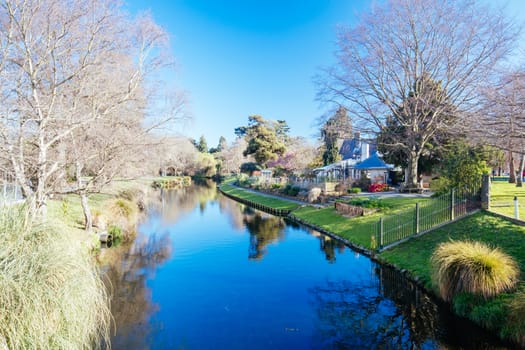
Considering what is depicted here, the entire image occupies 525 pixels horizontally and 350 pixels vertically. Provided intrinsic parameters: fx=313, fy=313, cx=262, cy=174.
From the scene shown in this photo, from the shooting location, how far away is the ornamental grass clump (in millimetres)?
7238

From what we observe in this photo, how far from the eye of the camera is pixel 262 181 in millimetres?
43531

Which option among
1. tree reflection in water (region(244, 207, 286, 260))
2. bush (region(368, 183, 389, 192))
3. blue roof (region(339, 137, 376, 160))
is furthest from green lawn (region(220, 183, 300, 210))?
blue roof (region(339, 137, 376, 160))

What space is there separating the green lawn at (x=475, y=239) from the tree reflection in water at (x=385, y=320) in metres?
0.35

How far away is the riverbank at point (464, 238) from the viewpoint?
680 centimetres

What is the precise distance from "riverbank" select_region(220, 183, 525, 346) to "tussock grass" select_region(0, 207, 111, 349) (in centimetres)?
795

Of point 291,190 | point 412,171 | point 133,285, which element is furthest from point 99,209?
point 412,171

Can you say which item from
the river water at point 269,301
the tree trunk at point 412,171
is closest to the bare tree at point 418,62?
the tree trunk at point 412,171

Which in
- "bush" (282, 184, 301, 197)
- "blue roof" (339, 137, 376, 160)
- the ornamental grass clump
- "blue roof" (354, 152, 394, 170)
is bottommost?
the ornamental grass clump

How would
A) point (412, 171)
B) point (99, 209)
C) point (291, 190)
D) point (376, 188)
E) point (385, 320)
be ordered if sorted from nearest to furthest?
point (385, 320) → point (99, 209) → point (412, 171) → point (376, 188) → point (291, 190)

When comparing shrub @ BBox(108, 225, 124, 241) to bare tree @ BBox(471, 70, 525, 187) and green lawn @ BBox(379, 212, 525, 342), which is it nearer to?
green lawn @ BBox(379, 212, 525, 342)

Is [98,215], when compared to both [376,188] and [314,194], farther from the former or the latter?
[376,188]

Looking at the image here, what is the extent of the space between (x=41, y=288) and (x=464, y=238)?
39.7 ft

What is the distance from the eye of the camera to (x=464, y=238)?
1093 centimetres

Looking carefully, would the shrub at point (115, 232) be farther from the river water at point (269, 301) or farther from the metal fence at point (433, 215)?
the metal fence at point (433, 215)
